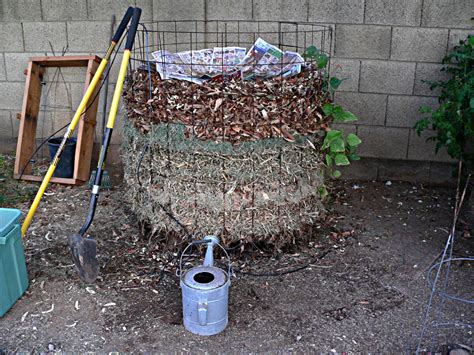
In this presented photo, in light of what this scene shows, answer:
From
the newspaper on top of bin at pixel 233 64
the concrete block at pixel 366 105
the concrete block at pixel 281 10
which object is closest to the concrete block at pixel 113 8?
the concrete block at pixel 281 10

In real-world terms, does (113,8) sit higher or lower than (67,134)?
higher

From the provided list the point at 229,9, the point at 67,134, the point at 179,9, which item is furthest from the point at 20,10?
the point at 67,134

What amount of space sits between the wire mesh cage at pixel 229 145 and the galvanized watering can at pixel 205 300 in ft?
2.00

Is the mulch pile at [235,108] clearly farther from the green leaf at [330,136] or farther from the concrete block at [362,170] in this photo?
the concrete block at [362,170]

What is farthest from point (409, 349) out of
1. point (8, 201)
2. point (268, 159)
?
point (8, 201)

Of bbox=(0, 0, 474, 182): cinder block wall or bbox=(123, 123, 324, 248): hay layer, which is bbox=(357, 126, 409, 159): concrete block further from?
bbox=(123, 123, 324, 248): hay layer

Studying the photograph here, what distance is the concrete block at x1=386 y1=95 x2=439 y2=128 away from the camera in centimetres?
407

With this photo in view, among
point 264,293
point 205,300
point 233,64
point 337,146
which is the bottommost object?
point 264,293

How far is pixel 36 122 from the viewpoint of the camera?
4.56 m

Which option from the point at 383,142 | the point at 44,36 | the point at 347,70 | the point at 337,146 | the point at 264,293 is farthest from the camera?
the point at 44,36

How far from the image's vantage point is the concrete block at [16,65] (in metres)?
4.51

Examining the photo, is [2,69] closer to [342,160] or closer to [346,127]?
[346,127]

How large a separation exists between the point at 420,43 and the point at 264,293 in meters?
2.33

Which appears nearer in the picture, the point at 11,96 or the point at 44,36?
the point at 44,36
